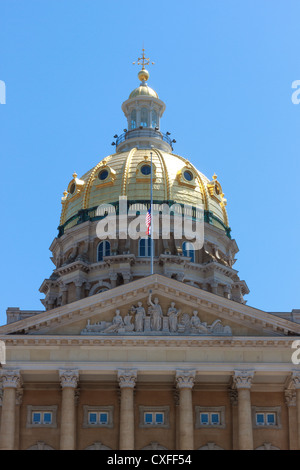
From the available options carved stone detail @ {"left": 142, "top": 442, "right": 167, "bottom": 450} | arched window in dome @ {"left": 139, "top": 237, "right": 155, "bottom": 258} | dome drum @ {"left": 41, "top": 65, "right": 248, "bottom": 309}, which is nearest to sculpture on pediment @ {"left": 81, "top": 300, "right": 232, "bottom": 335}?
carved stone detail @ {"left": 142, "top": 442, "right": 167, "bottom": 450}

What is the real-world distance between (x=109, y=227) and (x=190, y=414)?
84.0 ft

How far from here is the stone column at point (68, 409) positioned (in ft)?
192

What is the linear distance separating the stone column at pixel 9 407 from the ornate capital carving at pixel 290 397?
14567mm

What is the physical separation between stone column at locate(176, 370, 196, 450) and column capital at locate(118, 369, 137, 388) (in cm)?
231

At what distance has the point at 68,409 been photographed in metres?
58.8

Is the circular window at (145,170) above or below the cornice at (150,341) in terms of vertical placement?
above

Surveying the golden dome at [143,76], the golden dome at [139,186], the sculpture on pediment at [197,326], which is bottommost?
the sculpture on pediment at [197,326]

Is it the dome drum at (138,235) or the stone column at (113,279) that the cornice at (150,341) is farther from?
the stone column at (113,279)

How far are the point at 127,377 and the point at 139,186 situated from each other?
26.8 m

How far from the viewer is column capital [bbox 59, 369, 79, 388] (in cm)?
5928

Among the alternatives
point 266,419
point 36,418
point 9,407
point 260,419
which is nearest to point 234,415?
point 260,419

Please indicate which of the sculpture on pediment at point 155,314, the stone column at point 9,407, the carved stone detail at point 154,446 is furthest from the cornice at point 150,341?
the carved stone detail at point 154,446

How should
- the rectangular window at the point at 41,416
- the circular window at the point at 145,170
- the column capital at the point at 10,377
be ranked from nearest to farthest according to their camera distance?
the column capital at the point at 10,377
the rectangular window at the point at 41,416
the circular window at the point at 145,170

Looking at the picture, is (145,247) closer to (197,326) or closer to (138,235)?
(138,235)
